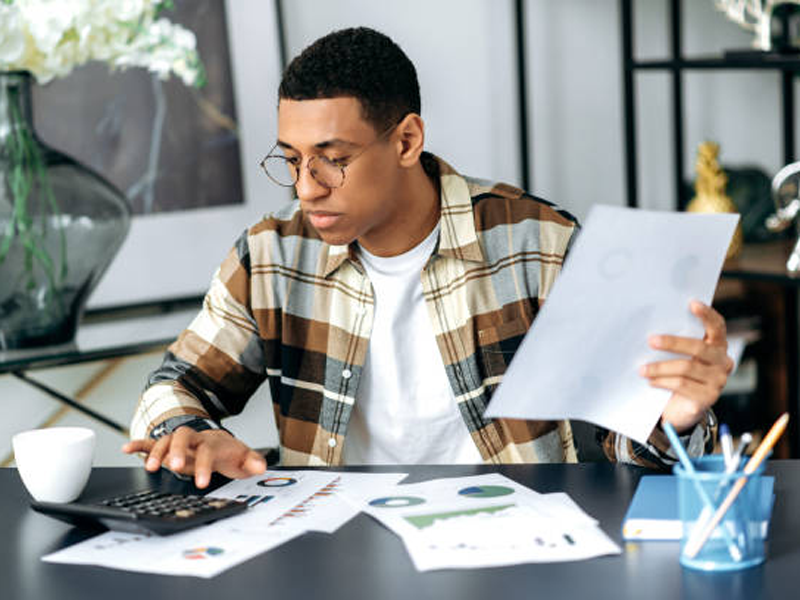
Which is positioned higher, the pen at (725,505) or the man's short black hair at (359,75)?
the man's short black hair at (359,75)

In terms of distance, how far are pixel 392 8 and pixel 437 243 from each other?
1.19 meters

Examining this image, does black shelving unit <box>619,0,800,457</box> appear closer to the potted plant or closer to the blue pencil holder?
the potted plant

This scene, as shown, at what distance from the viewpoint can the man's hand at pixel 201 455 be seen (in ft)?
4.15

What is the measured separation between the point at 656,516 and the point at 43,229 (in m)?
1.36

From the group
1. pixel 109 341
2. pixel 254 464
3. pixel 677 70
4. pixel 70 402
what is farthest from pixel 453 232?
pixel 677 70

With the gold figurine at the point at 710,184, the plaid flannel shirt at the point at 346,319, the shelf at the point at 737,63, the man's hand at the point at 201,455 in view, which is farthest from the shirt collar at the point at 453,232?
the gold figurine at the point at 710,184

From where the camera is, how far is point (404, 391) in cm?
164

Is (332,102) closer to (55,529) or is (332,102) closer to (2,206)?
(55,529)

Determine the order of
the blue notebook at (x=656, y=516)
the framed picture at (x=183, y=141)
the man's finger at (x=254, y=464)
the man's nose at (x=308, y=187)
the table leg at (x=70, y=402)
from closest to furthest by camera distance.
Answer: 1. the blue notebook at (x=656, y=516)
2. the man's finger at (x=254, y=464)
3. the man's nose at (x=308, y=187)
4. the table leg at (x=70, y=402)
5. the framed picture at (x=183, y=141)

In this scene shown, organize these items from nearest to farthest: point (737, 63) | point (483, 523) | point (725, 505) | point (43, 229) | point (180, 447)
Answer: point (725, 505)
point (483, 523)
point (180, 447)
point (43, 229)
point (737, 63)

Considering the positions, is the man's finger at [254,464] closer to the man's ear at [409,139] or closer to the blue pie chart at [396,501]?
the blue pie chart at [396,501]

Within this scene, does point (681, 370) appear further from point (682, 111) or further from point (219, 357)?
point (682, 111)

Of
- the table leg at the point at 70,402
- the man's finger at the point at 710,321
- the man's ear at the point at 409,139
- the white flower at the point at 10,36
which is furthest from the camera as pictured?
the table leg at the point at 70,402

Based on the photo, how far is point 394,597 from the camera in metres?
0.93
